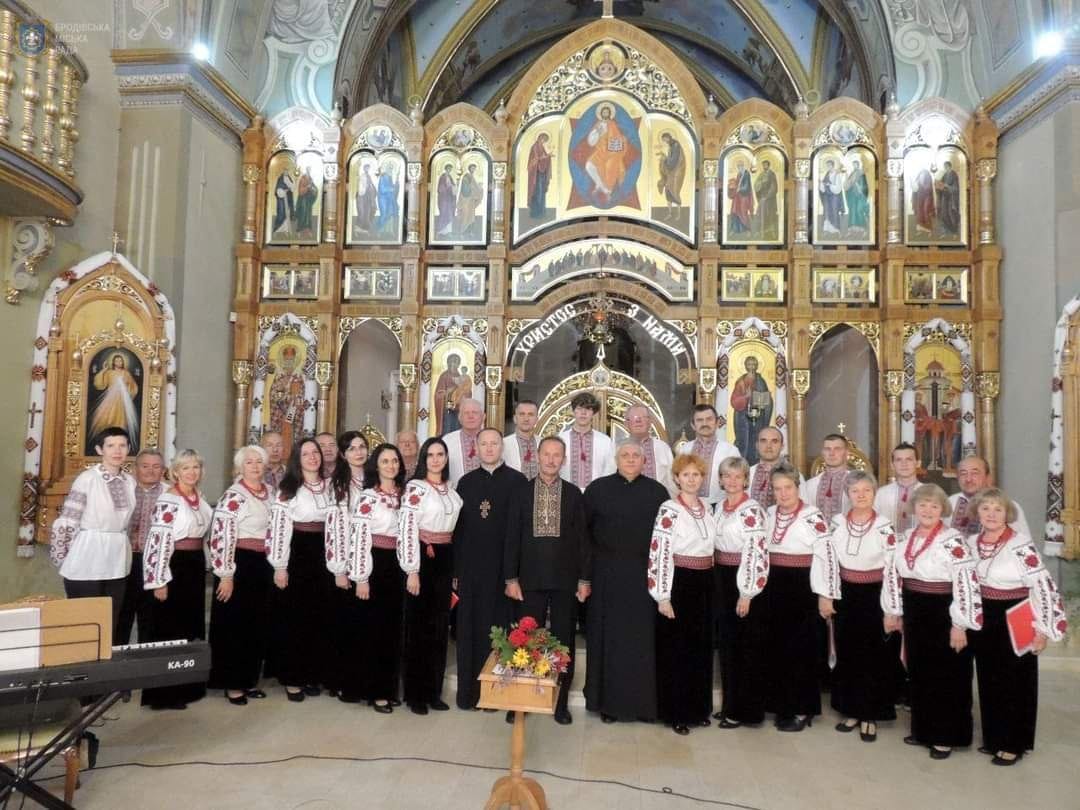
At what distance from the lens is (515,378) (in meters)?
10.2

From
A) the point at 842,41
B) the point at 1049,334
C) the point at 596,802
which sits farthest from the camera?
the point at 842,41

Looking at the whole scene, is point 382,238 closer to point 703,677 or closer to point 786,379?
point 786,379

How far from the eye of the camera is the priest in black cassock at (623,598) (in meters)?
5.33

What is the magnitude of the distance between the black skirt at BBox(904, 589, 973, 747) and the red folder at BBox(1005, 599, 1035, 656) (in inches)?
10.8

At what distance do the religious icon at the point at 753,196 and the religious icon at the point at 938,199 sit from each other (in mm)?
1514

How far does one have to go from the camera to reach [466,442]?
7.19 meters

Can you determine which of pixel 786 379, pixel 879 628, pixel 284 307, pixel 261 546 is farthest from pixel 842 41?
pixel 261 546

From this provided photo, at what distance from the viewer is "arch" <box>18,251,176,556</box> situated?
833 centimetres

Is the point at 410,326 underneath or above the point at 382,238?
underneath

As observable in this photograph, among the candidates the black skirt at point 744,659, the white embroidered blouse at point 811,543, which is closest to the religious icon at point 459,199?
the white embroidered blouse at point 811,543

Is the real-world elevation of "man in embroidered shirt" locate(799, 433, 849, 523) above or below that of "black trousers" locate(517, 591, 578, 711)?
above

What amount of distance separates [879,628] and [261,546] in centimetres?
418

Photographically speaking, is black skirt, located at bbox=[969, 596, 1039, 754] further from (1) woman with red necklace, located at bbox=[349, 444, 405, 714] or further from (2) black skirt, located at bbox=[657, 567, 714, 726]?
(1) woman with red necklace, located at bbox=[349, 444, 405, 714]

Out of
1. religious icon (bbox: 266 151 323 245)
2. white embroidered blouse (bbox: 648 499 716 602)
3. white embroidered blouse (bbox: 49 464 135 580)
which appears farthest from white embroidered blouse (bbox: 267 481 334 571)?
religious icon (bbox: 266 151 323 245)
